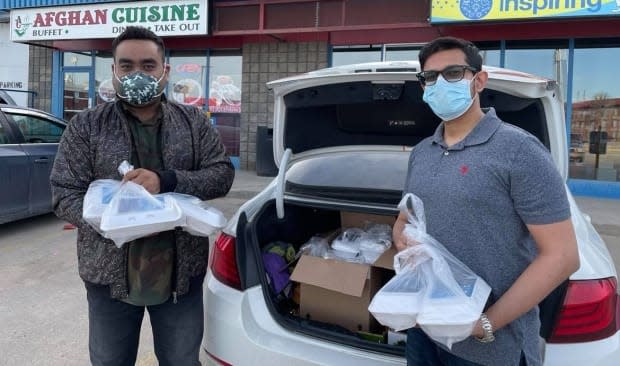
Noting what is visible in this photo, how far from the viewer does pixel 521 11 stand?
805 cm

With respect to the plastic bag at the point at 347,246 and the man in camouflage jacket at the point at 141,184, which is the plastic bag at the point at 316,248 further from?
the man in camouflage jacket at the point at 141,184

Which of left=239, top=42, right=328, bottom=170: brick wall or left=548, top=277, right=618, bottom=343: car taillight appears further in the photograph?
left=239, top=42, right=328, bottom=170: brick wall

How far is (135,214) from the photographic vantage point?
1756 millimetres

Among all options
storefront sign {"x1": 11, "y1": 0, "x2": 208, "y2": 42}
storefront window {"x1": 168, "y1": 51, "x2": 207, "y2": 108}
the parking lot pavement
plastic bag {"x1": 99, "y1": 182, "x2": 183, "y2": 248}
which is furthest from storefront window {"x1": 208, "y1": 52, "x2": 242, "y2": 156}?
plastic bag {"x1": 99, "y1": 182, "x2": 183, "y2": 248}

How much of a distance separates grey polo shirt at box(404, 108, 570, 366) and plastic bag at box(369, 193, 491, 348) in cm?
6

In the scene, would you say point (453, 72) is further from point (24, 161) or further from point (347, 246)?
point (24, 161)

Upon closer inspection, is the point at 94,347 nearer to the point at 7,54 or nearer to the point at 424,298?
the point at 424,298

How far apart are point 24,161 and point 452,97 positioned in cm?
571

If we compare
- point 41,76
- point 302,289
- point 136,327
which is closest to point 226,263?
point 302,289

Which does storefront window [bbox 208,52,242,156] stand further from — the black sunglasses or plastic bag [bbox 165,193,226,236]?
the black sunglasses

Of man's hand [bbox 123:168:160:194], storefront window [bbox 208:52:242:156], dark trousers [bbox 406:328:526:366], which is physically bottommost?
dark trousers [bbox 406:328:526:366]

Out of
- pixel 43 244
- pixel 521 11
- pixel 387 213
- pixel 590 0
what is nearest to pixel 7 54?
pixel 43 244

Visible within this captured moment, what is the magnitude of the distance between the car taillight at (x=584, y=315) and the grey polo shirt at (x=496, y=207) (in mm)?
178

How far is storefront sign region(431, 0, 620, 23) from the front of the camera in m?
7.75
